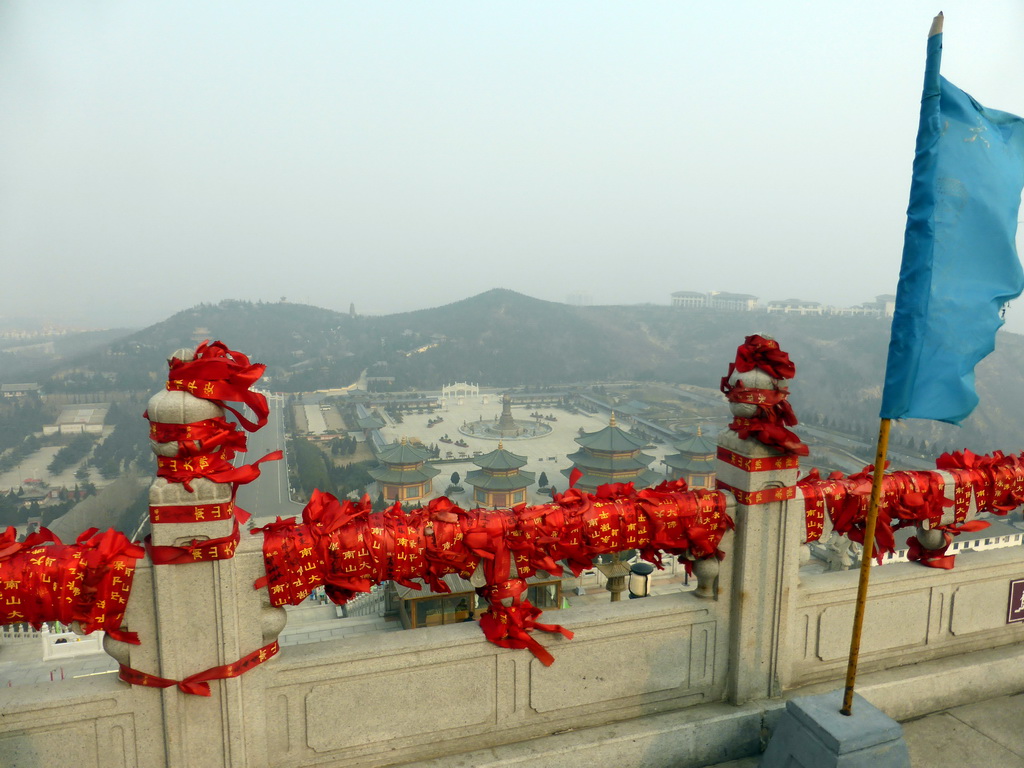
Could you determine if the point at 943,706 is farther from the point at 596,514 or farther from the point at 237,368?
the point at 237,368

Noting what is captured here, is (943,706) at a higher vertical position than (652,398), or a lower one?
higher

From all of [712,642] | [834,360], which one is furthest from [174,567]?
[834,360]

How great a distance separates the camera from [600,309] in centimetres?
15725

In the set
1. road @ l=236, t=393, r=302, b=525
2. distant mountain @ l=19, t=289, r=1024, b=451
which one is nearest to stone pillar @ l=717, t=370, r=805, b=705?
road @ l=236, t=393, r=302, b=525

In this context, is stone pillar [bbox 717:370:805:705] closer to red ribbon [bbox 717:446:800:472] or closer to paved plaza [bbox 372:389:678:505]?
red ribbon [bbox 717:446:800:472]

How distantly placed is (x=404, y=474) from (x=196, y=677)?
119 ft

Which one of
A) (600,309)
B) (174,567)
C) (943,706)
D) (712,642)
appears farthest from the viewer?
(600,309)

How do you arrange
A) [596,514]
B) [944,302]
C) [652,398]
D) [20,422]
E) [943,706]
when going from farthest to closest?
[652,398] < [20,422] < [943,706] < [596,514] < [944,302]

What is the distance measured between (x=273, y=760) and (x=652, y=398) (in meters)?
89.9

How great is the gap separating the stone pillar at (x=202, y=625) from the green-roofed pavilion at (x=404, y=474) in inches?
1404

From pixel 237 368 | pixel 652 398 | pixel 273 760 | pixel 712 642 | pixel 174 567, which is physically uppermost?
pixel 237 368

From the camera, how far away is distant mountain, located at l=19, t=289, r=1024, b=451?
81375 millimetres

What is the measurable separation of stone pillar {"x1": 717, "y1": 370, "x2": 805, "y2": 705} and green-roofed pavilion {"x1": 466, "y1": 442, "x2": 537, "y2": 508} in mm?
32127

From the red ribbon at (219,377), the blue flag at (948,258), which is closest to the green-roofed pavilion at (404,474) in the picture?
the red ribbon at (219,377)
